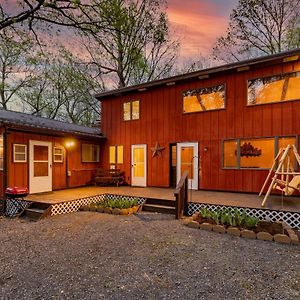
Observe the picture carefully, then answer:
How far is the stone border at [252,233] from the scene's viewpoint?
462 centimetres

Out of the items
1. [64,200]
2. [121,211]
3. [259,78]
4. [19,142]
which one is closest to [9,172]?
[19,142]

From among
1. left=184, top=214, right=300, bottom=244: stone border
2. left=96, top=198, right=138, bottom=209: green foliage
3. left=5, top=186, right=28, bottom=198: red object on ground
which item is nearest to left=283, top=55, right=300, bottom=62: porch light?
left=184, top=214, right=300, bottom=244: stone border

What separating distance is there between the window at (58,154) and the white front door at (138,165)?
9.60 ft

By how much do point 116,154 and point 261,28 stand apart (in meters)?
12.5

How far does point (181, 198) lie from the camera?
21.6 feet

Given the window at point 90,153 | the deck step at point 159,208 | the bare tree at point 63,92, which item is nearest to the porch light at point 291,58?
the deck step at point 159,208

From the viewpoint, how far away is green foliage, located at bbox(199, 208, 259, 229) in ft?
17.4

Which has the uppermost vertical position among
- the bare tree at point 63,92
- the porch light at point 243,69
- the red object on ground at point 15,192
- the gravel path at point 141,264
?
the bare tree at point 63,92

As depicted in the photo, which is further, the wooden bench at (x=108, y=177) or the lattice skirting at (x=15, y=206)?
the wooden bench at (x=108, y=177)

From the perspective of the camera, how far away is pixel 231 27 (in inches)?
641

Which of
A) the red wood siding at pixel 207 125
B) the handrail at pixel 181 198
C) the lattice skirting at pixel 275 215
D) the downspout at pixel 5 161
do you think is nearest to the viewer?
the lattice skirting at pixel 275 215

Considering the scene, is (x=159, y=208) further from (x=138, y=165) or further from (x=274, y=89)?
(x=274, y=89)

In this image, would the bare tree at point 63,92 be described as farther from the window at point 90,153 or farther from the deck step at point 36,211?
the deck step at point 36,211

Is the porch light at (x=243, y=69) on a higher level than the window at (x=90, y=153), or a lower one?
higher
